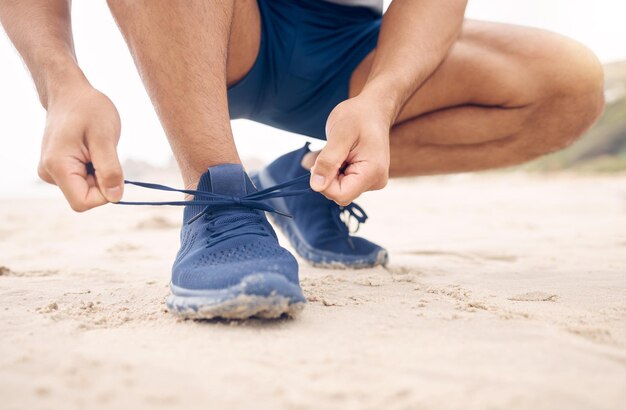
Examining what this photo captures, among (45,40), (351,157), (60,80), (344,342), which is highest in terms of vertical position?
(45,40)

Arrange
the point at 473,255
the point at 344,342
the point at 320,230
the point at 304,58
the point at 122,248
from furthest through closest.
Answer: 1. the point at 122,248
2. the point at 473,255
3. the point at 320,230
4. the point at 304,58
5. the point at 344,342

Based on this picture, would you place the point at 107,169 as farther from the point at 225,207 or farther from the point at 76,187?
the point at 225,207

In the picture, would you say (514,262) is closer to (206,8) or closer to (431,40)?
(431,40)

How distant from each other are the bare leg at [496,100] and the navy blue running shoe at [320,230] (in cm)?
30

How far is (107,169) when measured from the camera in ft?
3.10

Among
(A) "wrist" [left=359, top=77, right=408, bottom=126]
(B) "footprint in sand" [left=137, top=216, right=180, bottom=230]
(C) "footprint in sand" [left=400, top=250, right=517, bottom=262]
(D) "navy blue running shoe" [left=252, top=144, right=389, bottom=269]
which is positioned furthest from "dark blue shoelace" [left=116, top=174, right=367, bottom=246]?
(B) "footprint in sand" [left=137, top=216, right=180, bottom=230]

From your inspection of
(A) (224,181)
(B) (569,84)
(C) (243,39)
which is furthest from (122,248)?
(B) (569,84)

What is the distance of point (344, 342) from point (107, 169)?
510mm

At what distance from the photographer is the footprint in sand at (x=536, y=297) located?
1.16 meters

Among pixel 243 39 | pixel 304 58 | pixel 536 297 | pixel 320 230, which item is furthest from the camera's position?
pixel 320 230

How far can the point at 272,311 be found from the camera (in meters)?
0.93

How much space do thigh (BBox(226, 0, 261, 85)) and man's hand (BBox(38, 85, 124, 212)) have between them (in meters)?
0.49

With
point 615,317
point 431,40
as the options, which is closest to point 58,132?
point 431,40

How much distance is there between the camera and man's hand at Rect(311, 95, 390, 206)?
1002 millimetres
